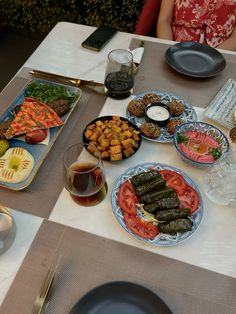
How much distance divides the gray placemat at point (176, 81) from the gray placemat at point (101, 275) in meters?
0.69

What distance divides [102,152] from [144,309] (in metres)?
0.49

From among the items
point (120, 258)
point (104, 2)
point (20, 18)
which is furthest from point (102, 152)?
point (20, 18)

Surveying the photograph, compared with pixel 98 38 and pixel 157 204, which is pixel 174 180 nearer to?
pixel 157 204

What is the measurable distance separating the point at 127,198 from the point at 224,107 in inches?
23.2

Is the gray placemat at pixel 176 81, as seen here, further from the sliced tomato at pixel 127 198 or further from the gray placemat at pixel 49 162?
the sliced tomato at pixel 127 198

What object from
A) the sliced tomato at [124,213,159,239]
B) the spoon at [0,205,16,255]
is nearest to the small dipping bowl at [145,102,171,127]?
the sliced tomato at [124,213,159,239]

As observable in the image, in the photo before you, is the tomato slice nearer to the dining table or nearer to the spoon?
the dining table

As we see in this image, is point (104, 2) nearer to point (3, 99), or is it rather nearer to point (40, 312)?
point (3, 99)

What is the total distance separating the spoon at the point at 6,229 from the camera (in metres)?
0.84

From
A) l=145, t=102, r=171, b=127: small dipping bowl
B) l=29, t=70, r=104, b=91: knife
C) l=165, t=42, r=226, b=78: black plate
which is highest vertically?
l=165, t=42, r=226, b=78: black plate

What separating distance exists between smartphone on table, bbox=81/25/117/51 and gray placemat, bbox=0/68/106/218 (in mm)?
311

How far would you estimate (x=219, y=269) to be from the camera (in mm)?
839

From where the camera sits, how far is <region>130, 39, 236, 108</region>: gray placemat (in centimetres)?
133

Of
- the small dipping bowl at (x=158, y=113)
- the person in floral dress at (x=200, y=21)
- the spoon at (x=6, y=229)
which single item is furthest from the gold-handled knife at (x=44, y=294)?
the person in floral dress at (x=200, y=21)
